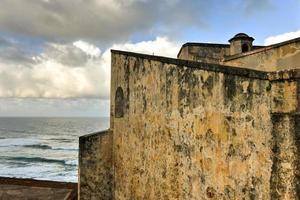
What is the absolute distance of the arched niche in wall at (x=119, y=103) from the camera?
10.2 metres

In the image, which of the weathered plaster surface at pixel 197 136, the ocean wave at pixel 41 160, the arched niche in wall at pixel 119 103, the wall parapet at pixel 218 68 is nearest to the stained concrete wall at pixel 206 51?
the arched niche in wall at pixel 119 103

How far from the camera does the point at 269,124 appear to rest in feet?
15.6

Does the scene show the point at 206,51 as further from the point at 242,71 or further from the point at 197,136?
the point at 242,71

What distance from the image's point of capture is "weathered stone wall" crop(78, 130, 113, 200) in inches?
402

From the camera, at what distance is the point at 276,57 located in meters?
9.98

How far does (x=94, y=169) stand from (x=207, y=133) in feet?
17.5

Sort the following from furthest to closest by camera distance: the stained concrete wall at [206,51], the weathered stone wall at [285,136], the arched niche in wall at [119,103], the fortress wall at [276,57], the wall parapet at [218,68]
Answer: the stained concrete wall at [206,51] < the arched niche in wall at [119,103] < the fortress wall at [276,57] < the wall parapet at [218,68] < the weathered stone wall at [285,136]

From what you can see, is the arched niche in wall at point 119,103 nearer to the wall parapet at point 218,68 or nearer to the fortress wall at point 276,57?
the wall parapet at point 218,68

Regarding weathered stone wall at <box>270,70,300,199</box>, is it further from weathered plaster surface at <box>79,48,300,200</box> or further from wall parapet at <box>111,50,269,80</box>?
wall parapet at <box>111,50,269,80</box>

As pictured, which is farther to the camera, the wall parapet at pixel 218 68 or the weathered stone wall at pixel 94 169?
the weathered stone wall at pixel 94 169

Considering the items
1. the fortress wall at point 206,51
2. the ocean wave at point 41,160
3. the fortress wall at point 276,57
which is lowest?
the ocean wave at point 41,160

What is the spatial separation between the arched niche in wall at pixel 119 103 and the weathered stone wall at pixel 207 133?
719 mm

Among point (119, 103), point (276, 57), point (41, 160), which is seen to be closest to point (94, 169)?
point (119, 103)

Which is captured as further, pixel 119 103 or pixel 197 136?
pixel 119 103
